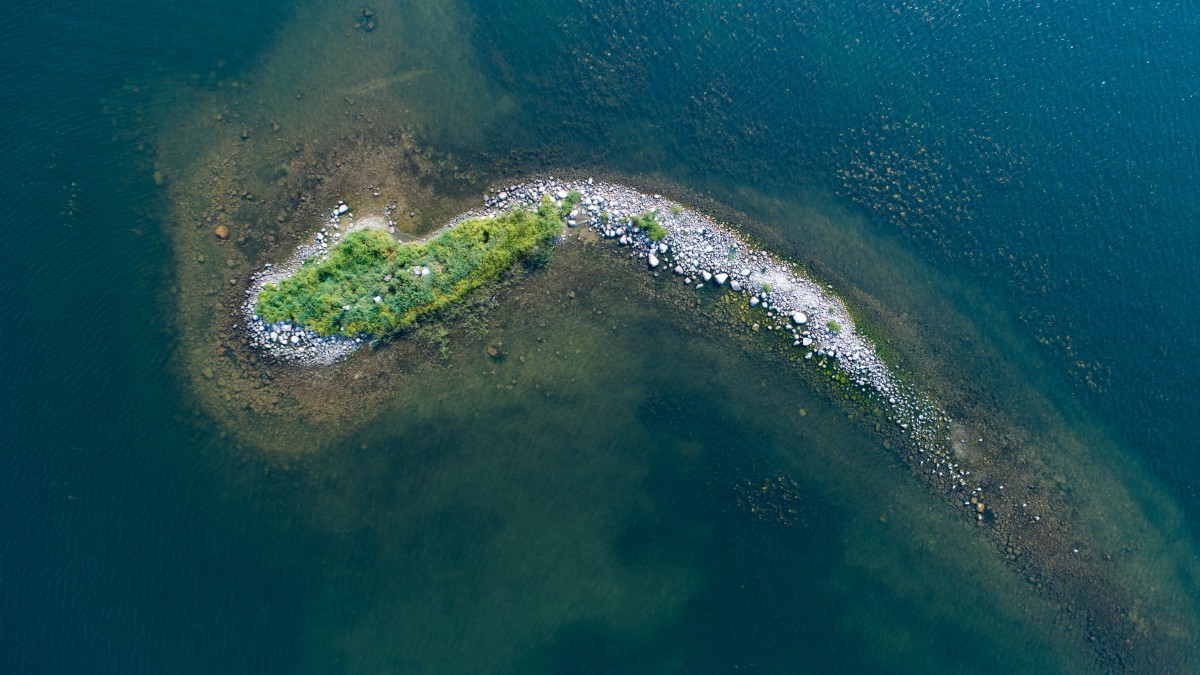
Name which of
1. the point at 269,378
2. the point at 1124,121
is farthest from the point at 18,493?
the point at 1124,121

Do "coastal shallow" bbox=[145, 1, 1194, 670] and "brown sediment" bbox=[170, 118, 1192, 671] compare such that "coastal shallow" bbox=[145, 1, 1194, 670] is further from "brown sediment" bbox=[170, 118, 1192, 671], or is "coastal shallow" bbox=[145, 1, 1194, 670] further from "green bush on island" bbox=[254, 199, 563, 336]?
"green bush on island" bbox=[254, 199, 563, 336]

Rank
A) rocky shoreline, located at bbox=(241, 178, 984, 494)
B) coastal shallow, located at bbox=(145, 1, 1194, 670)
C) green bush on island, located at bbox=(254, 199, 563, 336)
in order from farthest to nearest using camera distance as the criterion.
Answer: rocky shoreline, located at bbox=(241, 178, 984, 494) < coastal shallow, located at bbox=(145, 1, 1194, 670) < green bush on island, located at bbox=(254, 199, 563, 336)

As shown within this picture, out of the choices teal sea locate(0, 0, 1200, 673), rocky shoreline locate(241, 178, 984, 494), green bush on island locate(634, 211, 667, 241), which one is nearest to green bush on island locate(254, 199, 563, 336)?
rocky shoreline locate(241, 178, 984, 494)

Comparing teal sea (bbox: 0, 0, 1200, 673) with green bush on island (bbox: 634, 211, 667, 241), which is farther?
green bush on island (bbox: 634, 211, 667, 241)

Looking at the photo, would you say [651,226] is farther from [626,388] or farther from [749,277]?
[626,388]

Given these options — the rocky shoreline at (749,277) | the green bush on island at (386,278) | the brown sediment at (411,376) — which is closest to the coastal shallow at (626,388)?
the brown sediment at (411,376)

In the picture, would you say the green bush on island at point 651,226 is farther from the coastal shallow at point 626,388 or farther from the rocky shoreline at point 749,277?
the coastal shallow at point 626,388

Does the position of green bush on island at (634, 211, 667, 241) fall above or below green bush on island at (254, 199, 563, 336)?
above
